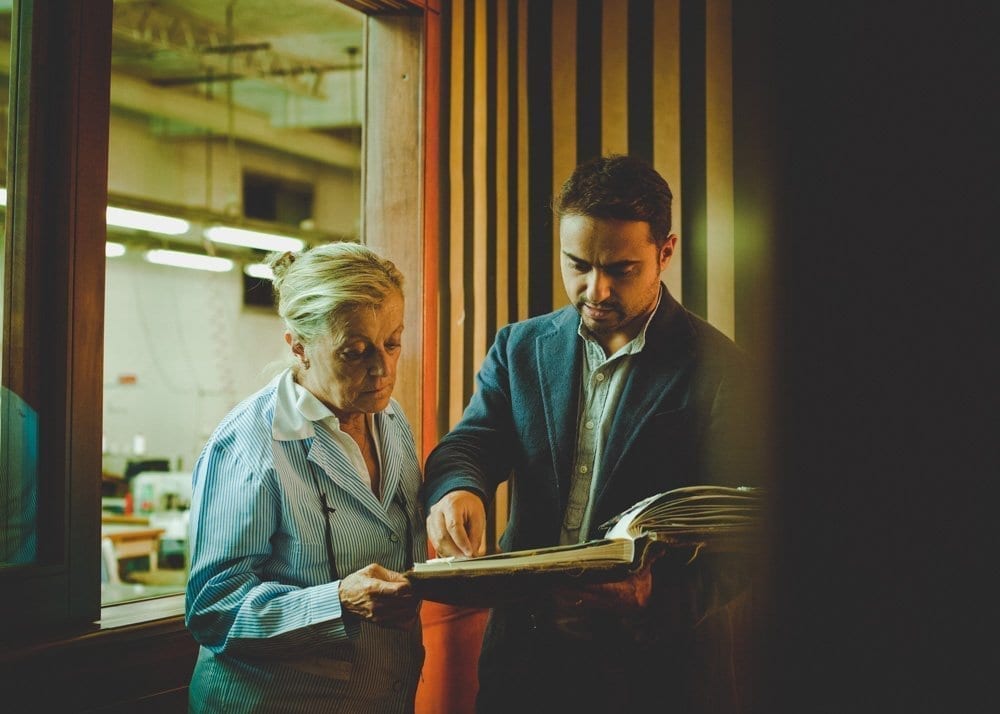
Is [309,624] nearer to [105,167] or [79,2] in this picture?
[105,167]

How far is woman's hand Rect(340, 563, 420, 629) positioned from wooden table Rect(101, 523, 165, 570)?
15.4 feet

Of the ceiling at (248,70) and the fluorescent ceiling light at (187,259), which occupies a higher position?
the ceiling at (248,70)

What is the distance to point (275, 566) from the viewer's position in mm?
1300

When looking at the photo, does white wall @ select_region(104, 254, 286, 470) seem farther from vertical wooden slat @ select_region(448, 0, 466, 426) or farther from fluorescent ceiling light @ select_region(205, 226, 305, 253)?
vertical wooden slat @ select_region(448, 0, 466, 426)

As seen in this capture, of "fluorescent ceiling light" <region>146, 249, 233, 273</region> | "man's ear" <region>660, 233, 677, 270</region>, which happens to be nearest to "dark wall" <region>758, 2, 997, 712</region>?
"man's ear" <region>660, 233, 677, 270</region>

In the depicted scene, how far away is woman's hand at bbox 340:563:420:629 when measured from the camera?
3.74 feet

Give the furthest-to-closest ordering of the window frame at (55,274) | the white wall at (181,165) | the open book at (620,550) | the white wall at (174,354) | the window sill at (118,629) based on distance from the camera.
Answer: the white wall at (174,354) < the white wall at (181,165) < the window frame at (55,274) < the window sill at (118,629) < the open book at (620,550)

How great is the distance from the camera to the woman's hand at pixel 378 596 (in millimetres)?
1139

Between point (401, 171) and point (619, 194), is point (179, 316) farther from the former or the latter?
point (619, 194)

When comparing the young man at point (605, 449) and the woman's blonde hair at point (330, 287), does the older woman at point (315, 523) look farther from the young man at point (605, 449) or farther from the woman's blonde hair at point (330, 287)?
the young man at point (605, 449)

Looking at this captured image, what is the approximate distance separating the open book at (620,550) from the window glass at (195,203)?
4690 mm

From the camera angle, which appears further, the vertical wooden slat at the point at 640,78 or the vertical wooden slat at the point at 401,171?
the vertical wooden slat at the point at 401,171

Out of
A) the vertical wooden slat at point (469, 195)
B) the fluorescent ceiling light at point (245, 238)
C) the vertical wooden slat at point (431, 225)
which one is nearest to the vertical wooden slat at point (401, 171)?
the vertical wooden slat at point (431, 225)

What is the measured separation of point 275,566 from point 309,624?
5.2 inches
